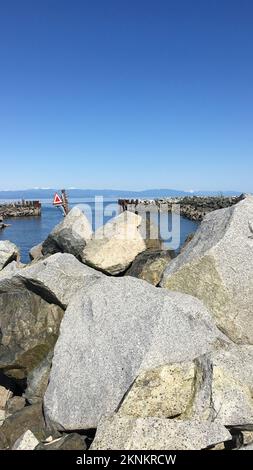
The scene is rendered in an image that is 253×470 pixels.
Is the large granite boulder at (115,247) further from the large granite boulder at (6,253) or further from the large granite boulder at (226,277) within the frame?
the large granite boulder at (6,253)

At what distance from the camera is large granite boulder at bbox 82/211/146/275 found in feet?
33.9

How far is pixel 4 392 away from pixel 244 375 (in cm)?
498

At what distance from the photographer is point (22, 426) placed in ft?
22.7

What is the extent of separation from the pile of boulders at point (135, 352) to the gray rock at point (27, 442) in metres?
0.02

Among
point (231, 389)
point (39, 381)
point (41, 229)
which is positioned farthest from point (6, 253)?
point (41, 229)

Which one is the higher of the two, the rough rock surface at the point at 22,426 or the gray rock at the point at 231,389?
the gray rock at the point at 231,389

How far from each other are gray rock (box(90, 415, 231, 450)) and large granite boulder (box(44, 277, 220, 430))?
1041 mm

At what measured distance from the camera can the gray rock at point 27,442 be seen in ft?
20.1

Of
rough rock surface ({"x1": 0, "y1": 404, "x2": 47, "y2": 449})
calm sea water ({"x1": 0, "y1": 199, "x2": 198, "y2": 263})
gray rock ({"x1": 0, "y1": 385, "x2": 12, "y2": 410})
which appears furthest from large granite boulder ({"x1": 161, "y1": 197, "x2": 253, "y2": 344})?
calm sea water ({"x1": 0, "y1": 199, "x2": 198, "y2": 263})

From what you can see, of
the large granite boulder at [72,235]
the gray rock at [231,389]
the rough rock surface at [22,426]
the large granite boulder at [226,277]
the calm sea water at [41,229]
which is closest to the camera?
the gray rock at [231,389]

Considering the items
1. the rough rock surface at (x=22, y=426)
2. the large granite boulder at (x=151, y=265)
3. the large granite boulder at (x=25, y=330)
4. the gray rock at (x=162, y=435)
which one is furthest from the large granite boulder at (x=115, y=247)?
the gray rock at (x=162, y=435)

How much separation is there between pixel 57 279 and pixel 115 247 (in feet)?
8.58

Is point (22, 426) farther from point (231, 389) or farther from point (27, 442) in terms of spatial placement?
point (231, 389)

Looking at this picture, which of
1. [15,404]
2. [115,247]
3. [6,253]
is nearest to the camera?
[15,404]
